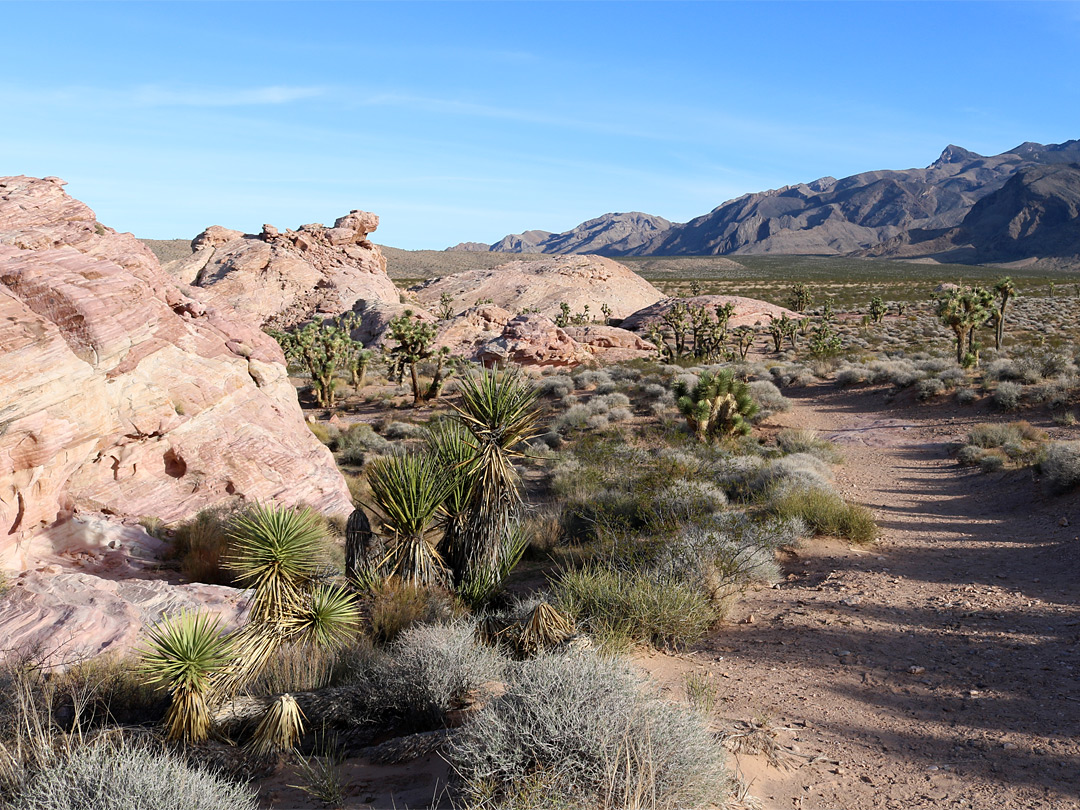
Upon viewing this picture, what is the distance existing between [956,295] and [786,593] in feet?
78.7

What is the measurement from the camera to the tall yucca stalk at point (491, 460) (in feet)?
24.9

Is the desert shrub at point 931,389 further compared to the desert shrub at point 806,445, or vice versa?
the desert shrub at point 931,389

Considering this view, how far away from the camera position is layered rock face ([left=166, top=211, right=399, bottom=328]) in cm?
4644

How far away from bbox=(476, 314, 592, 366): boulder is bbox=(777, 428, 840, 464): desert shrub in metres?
17.3

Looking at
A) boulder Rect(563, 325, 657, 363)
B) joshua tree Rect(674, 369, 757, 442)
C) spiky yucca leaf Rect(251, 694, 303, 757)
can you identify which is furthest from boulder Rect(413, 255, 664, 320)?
spiky yucca leaf Rect(251, 694, 303, 757)

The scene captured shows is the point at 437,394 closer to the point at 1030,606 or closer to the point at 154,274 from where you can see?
the point at 154,274

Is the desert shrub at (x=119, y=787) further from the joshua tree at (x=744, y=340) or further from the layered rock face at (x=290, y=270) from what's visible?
the layered rock face at (x=290, y=270)

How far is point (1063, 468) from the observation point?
11422 mm

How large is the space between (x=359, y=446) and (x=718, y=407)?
956cm

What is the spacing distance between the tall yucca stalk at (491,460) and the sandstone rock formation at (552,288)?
43.1 meters

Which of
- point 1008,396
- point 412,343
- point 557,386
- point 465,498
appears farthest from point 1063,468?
point 412,343

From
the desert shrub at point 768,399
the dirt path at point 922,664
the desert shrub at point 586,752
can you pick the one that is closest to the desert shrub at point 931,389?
the desert shrub at point 768,399

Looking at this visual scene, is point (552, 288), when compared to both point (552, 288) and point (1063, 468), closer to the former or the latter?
point (552, 288)

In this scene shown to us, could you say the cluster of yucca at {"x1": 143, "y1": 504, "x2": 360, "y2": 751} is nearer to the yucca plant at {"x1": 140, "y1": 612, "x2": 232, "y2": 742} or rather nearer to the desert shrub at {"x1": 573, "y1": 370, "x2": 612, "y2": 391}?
the yucca plant at {"x1": 140, "y1": 612, "x2": 232, "y2": 742}
